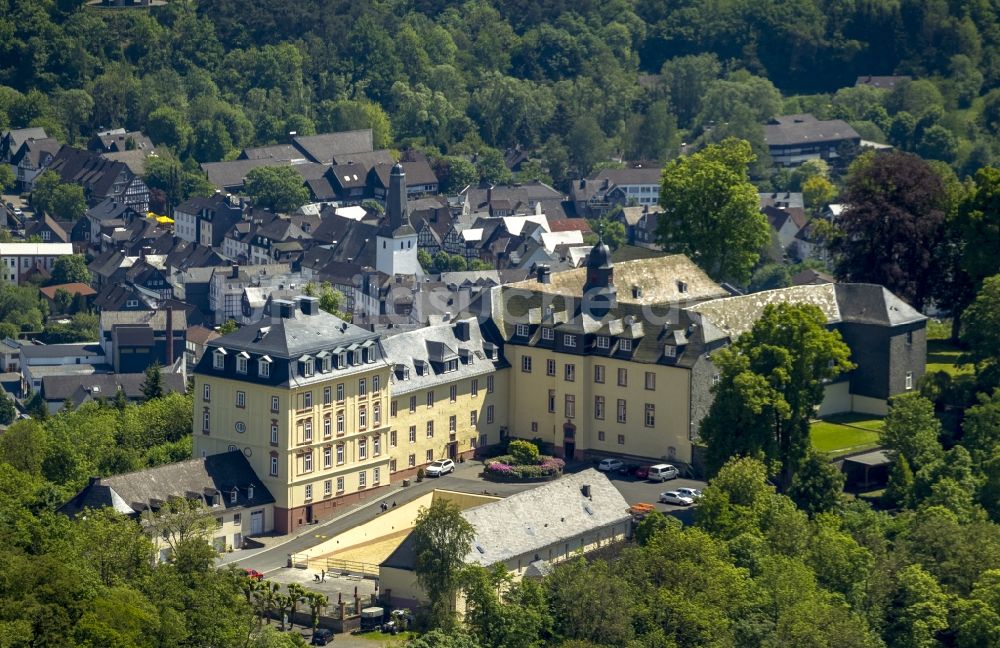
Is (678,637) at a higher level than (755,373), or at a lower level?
lower

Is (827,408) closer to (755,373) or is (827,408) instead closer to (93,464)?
(755,373)

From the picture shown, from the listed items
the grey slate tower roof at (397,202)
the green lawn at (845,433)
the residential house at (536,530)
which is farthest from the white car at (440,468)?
the grey slate tower roof at (397,202)

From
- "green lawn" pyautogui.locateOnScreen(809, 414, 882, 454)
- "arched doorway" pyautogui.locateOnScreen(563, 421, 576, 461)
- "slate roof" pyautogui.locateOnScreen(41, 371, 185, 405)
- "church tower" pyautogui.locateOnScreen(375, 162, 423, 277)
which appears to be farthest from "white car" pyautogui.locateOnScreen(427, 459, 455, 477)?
"church tower" pyautogui.locateOnScreen(375, 162, 423, 277)

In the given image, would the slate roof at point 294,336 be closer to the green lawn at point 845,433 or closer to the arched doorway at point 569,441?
the arched doorway at point 569,441

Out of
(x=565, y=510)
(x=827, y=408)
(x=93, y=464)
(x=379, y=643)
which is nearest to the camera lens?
(x=379, y=643)

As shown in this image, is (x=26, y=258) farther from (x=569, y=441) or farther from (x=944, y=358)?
(x=944, y=358)

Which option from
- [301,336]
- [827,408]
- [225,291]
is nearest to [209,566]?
[301,336]

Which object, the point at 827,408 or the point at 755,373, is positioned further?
the point at 827,408
